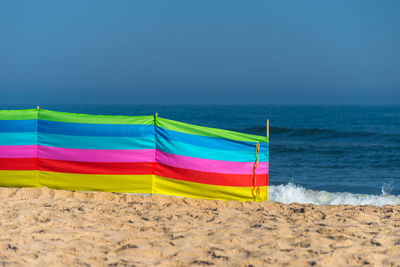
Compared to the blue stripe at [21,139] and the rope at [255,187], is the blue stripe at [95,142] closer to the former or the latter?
the blue stripe at [21,139]

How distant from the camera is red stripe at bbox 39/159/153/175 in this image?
7.54 m

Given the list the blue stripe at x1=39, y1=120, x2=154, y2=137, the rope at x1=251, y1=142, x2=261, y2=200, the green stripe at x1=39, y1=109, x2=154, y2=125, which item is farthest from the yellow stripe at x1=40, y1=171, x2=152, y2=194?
the rope at x1=251, y1=142, x2=261, y2=200

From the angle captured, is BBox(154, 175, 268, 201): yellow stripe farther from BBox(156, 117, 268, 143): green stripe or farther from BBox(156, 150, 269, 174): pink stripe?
BBox(156, 117, 268, 143): green stripe

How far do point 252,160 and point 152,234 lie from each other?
106 inches

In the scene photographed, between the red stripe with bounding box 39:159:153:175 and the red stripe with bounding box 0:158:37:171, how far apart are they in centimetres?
13

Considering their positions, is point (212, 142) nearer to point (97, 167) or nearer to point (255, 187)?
point (255, 187)

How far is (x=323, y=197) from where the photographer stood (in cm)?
1008

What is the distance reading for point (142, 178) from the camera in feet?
24.7

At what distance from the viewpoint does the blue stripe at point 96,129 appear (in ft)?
24.8

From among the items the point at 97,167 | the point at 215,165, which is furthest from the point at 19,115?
the point at 215,165

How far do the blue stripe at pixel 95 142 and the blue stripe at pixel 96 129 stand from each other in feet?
0.23

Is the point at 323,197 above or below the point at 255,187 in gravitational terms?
below

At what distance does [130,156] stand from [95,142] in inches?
26.1

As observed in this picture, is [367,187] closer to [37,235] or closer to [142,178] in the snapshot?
[142,178]
